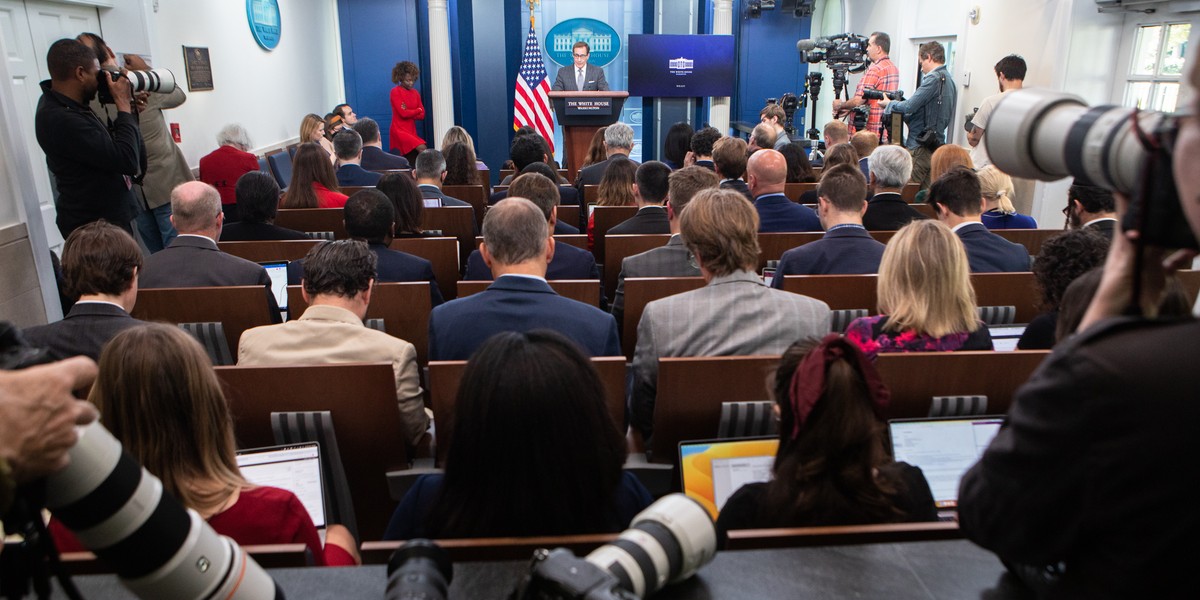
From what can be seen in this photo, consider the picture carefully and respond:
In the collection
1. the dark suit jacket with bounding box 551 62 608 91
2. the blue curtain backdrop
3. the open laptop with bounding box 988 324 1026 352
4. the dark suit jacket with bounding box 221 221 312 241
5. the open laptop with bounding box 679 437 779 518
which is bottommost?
the open laptop with bounding box 679 437 779 518

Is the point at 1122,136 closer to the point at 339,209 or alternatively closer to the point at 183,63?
Answer: the point at 339,209

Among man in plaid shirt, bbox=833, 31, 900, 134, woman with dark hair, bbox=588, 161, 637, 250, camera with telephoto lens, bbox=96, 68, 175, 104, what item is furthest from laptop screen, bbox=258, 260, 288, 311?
man in plaid shirt, bbox=833, 31, 900, 134

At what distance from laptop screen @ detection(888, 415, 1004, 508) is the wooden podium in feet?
22.7

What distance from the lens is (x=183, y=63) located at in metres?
6.22

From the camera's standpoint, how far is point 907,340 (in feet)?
7.07

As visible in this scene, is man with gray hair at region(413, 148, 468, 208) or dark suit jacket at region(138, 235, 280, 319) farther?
man with gray hair at region(413, 148, 468, 208)

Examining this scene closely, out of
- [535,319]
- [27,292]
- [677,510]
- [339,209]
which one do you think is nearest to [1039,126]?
[677,510]

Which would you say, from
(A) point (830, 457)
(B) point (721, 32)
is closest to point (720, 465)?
(A) point (830, 457)

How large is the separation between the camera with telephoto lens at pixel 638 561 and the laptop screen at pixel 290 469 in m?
1.03

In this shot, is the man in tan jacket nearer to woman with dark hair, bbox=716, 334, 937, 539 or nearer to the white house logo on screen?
woman with dark hair, bbox=716, 334, 937, 539

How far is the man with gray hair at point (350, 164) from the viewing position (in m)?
5.59

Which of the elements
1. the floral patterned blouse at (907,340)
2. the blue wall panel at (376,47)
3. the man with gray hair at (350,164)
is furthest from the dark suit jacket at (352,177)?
the blue wall panel at (376,47)

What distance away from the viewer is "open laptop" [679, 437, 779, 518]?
1793mm

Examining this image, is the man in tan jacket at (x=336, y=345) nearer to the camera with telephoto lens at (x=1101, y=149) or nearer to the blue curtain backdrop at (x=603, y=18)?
the camera with telephoto lens at (x=1101, y=149)
